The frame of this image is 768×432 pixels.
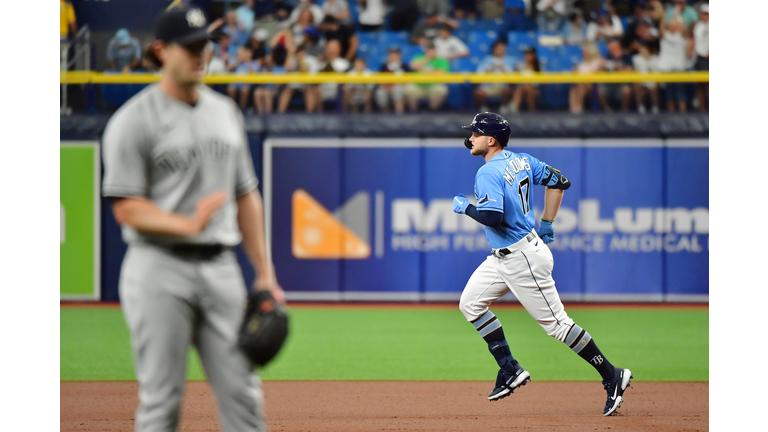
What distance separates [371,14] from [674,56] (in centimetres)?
436

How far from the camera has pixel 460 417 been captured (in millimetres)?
4723

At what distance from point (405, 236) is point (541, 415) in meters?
6.42

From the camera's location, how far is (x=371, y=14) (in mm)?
12656

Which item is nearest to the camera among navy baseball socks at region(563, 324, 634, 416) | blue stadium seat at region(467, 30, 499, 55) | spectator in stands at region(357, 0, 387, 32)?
navy baseball socks at region(563, 324, 634, 416)

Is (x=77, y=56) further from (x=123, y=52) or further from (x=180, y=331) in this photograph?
(x=180, y=331)

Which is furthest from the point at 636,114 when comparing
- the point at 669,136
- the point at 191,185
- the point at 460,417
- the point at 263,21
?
the point at 191,185

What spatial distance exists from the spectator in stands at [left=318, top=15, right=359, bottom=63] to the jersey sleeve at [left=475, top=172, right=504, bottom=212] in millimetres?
7156

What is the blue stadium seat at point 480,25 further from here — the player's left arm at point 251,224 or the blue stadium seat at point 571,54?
the player's left arm at point 251,224

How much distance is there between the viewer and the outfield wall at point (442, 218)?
1102cm

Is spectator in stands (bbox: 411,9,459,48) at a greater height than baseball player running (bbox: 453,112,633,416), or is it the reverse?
spectator in stands (bbox: 411,9,459,48)

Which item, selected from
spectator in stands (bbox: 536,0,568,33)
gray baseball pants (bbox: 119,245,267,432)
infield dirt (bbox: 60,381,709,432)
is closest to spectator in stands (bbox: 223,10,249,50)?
spectator in stands (bbox: 536,0,568,33)

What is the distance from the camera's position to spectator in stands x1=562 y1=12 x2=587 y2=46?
11789 millimetres

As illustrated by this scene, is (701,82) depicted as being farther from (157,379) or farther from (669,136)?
(157,379)

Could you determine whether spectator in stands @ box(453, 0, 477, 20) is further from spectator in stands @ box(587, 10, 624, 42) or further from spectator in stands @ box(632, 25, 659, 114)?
spectator in stands @ box(632, 25, 659, 114)
